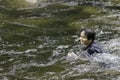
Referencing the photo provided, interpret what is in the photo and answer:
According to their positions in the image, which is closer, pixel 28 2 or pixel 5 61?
pixel 5 61

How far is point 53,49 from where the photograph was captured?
1071cm

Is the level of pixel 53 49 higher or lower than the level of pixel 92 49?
lower

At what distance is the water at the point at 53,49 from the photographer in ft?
Result: 29.2

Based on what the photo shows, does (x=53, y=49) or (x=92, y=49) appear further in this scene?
(x=53, y=49)

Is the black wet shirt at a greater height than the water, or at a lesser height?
greater

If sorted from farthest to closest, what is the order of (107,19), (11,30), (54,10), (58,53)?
1. (54,10)
2. (107,19)
3. (11,30)
4. (58,53)

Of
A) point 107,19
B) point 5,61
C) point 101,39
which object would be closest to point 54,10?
point 107,19

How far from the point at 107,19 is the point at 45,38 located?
9.46ft

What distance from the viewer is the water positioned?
8.91 metres

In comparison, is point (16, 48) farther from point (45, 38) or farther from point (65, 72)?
point (65, 72)

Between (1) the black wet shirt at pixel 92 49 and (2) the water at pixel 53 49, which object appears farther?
(1) the black wet shirt at pixel 92 49

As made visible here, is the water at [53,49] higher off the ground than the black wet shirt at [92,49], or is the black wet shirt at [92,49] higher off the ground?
the black wet shirt at [92,49]

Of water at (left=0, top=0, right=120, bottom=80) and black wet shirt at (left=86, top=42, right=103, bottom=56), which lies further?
black wet shirt at (left=86, top=42, right=103, bottom=56)

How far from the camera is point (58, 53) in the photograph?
1043cm
